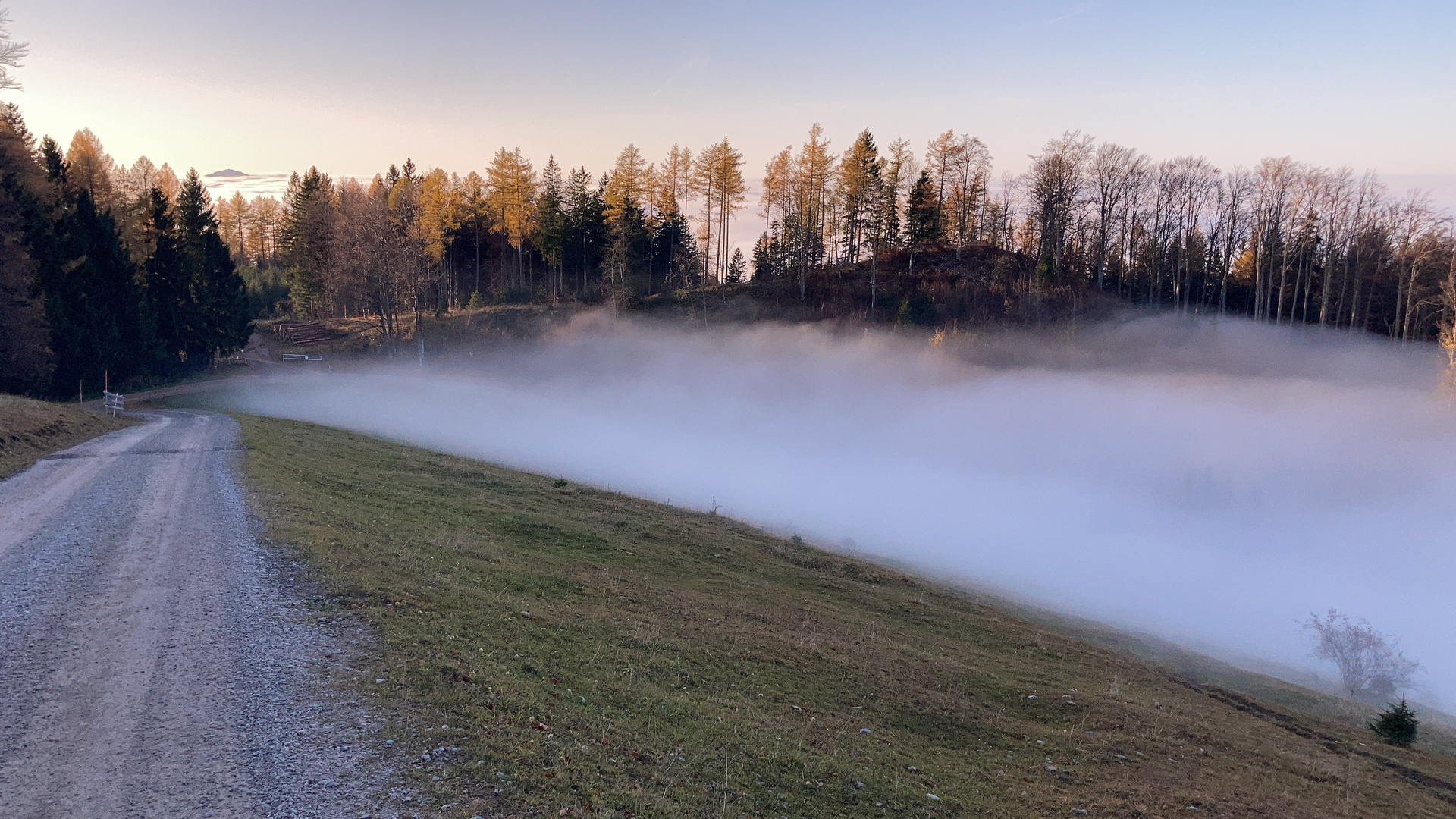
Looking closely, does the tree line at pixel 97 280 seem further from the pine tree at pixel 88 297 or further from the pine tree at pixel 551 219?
the pine tree at pixel 551 219

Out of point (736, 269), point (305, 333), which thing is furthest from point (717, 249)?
point (305, 333)

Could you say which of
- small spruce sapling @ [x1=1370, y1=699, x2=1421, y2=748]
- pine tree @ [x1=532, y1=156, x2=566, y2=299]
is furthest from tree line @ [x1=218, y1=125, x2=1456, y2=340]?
small spruce sapling @ [x1=1370, y1=699, x2=1421, y2=748]

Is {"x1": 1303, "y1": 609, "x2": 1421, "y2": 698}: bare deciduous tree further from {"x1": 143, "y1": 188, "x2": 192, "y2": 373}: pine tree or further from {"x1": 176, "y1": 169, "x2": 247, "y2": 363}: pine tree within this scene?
{"x1": 176, "y1": 169, "x2": 247, "y2": 363}: pine tree

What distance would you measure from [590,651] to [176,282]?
6624 centimetres

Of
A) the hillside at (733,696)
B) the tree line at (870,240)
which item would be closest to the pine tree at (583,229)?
the tree line at (870,240)

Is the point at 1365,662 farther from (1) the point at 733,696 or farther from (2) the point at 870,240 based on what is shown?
(2) the point at 870,240

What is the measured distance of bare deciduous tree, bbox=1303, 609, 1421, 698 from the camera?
2886 centimetres

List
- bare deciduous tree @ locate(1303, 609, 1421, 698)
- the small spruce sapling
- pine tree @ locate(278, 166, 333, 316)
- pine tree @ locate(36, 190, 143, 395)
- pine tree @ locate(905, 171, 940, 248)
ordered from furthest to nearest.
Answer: pine tree @ locate(278, 166, 333, 316) < pine tree @ locate(905, 171, 940, 248) < pine tree @ locate(36, 190, 143, 395) < bare deciduous tree @ locate(1303, 609, 1421, 698) < the small spruce sapling

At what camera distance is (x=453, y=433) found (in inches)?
1949

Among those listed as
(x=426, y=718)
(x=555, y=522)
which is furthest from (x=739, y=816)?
(x=555, y=522)

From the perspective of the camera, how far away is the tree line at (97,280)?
38.8 metres

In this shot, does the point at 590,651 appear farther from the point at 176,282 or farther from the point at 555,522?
the point at 176,282

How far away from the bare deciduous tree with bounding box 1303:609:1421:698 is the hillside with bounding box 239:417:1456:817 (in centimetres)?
1237

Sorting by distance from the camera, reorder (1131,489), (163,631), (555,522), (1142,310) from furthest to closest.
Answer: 1. (1142,310)
2. (1131,489)
3. (555,522)
4. (163,631)
